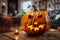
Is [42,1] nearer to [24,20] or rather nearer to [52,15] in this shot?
[24,20]

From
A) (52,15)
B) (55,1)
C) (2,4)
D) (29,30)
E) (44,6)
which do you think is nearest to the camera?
(29,30)

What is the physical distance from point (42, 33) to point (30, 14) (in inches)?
13.0

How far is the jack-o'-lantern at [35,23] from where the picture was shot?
1.77 meters

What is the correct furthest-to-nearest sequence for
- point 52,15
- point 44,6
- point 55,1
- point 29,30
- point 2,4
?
point 2,4, point 55,1, point 52,15, point 44,6, point 29,30

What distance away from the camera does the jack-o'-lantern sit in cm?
177

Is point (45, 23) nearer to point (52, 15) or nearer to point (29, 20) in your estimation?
point (29, 20)

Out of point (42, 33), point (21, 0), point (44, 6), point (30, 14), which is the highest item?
point (21, 0)

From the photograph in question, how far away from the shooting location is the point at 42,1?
1.94 meters

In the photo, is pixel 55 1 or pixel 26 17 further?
pixel 55 1

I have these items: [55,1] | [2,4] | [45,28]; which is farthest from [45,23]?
[2,4]

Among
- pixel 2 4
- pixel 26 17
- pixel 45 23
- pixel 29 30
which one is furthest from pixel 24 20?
pixel 2 4

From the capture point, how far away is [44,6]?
193 centimetres

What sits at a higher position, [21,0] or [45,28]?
[21,0]

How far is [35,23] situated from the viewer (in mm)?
1767
